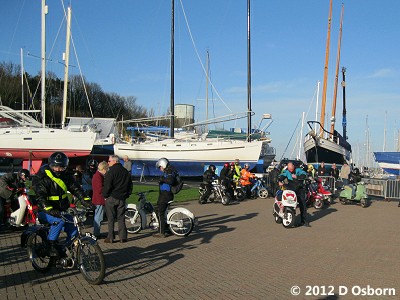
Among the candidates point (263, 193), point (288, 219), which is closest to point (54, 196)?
point (288, 219)

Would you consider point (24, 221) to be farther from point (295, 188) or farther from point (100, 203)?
point (295, 188)

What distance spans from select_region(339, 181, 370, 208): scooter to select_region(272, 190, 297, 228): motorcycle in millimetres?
7038

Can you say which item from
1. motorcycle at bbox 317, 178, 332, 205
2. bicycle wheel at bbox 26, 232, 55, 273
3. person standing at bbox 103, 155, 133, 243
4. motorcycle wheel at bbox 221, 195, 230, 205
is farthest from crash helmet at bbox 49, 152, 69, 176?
motorcycle at bbox 317, 178, 332, 205

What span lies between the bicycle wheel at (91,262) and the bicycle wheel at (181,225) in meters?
4.18

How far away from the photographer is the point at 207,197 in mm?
18062

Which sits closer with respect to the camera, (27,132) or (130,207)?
(130,207)

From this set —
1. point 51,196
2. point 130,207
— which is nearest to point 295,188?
point 130,207

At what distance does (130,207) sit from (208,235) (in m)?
1.99

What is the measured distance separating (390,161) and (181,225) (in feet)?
87.6

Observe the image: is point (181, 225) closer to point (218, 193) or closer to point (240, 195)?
point (218, 193)

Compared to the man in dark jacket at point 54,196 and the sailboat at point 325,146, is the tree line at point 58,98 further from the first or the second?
the man in dark jacket at point 54,196

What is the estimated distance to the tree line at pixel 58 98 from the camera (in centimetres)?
5075

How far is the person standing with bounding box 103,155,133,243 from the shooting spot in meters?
9.14

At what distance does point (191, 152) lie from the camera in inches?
1293
